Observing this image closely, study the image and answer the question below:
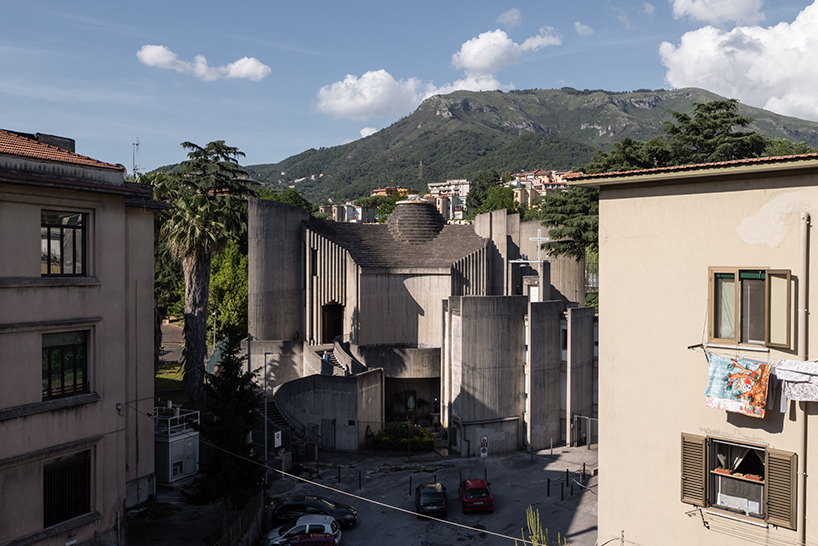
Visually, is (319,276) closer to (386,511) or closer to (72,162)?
(386,511)

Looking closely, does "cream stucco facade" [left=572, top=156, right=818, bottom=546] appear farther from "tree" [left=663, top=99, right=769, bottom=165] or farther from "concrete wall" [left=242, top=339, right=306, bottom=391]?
"tree" [left=663, top=99, right=769, bottom=165]

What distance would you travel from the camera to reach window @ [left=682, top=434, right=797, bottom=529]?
10.1m

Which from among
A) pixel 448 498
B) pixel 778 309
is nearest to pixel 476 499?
pixel 448 498

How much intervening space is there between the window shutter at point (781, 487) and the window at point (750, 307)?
71.2 inches

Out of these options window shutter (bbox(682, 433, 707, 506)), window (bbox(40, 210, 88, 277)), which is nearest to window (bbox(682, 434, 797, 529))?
window shutter (bbox(682, 433, 707, 506))

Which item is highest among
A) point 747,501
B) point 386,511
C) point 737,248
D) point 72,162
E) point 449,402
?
point 72,162

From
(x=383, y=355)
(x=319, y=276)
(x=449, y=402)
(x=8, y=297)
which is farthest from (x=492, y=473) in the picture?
(x=8, y=297)

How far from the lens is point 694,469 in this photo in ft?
35.9

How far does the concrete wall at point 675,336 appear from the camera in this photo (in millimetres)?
10109

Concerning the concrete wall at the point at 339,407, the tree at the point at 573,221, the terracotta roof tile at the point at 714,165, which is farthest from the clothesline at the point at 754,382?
the tree at the point at 573,221

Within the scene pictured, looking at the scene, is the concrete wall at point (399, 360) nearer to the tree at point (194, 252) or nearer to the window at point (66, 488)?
the tree at point (194, 252)

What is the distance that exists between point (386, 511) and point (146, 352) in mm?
10694

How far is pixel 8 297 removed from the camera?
1508 centimetres

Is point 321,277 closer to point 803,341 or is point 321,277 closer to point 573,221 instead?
point 573,221
